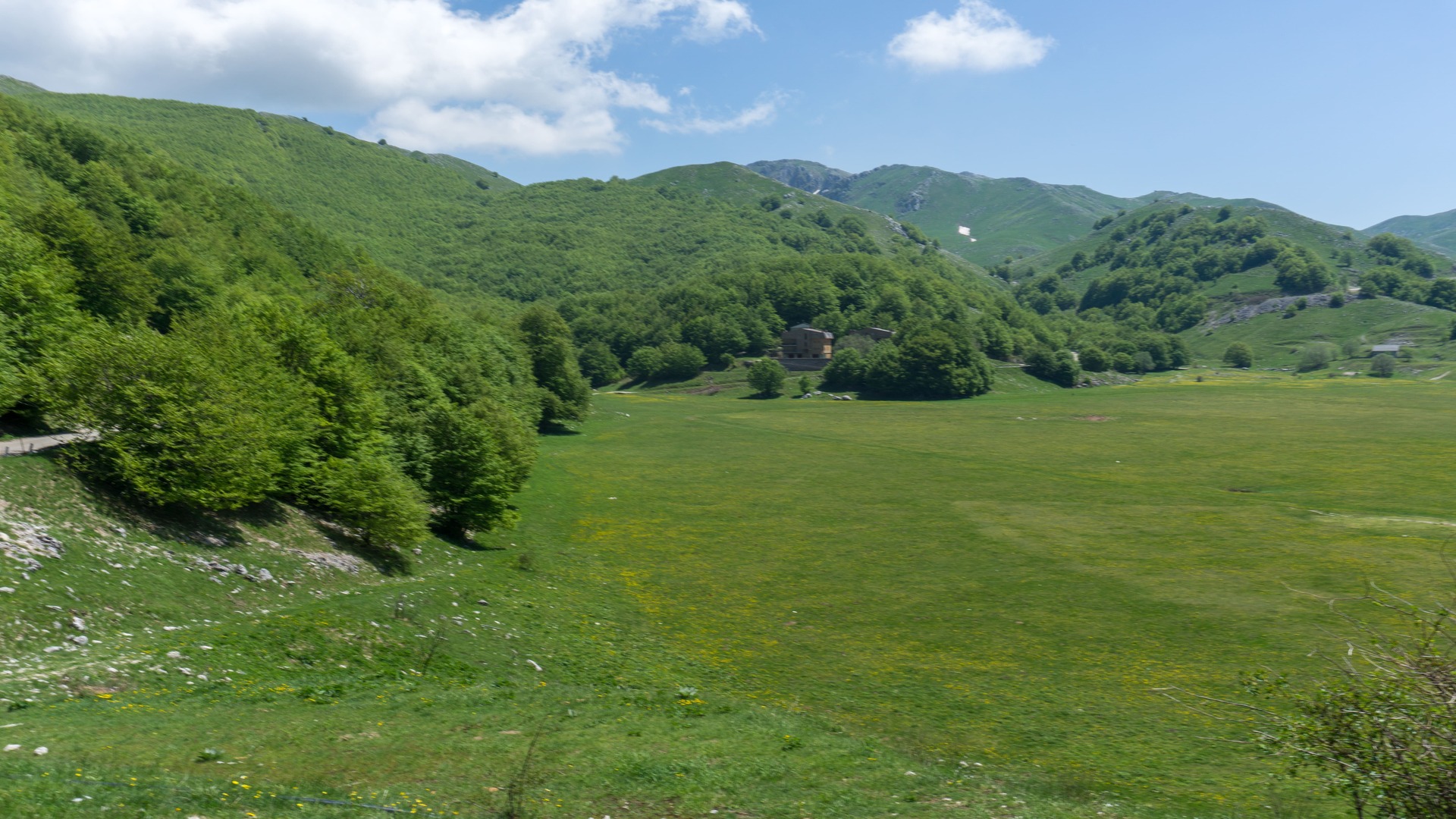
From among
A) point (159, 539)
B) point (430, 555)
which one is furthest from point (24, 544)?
point (430, 555)

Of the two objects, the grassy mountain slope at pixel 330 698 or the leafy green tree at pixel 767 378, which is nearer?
the grassy mountain slope at pixel 330 698

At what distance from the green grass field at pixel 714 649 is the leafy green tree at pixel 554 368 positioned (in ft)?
130

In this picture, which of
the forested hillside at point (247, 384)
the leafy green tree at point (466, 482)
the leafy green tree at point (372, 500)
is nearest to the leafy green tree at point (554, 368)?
the forested hillside at point (247, 384)

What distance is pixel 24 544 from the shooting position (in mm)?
25891

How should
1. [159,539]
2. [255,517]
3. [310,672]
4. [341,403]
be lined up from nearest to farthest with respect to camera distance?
[310,672] → [159,539] → [255,517] → [341,403]

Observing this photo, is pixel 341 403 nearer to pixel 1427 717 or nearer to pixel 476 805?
pixel 476 805

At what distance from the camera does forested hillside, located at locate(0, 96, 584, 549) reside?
34188 millimetres

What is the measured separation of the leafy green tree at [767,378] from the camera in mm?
181750

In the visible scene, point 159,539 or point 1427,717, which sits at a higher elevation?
point 1427,717

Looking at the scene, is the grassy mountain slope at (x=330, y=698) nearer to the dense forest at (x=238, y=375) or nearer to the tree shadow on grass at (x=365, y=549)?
the tree shadow on grass at (x=365, y=549)

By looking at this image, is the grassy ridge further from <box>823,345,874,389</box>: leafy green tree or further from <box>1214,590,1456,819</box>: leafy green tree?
<box>823,345,874,389</box>: leafy green tree

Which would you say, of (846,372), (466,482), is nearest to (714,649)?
(466,482)

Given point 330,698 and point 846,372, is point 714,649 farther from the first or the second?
point 846,372

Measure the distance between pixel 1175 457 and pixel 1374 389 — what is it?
118271 mm
